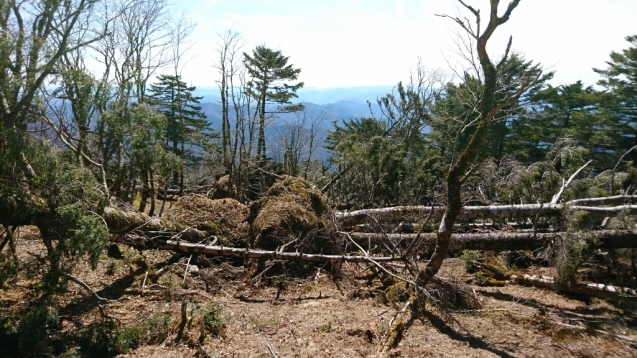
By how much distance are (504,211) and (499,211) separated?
10cm

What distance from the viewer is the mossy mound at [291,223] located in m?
7.13

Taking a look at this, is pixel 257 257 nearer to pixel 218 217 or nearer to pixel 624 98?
pixel 218 217

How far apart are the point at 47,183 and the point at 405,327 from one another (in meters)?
4.60

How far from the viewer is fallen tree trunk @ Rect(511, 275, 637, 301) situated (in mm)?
6297

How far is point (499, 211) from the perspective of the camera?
8.51 meters

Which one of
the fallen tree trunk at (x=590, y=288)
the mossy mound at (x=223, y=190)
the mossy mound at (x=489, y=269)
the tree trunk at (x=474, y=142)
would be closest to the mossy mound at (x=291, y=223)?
the tree trunk at (x=474, y=142)

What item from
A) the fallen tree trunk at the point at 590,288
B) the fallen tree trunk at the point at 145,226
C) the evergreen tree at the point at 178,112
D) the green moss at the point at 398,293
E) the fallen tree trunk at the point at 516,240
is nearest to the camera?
the fallen tree trunk at the point at 145,226

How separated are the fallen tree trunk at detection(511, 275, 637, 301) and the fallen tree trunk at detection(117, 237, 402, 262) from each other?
3030mm

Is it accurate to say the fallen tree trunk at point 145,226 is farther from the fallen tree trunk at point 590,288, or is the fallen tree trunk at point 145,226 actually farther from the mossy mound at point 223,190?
the fallen tree trunk at point 590,288

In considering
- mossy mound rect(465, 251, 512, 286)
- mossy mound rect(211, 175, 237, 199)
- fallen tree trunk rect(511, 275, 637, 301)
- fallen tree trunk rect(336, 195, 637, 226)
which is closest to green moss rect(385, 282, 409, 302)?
fallen tree trunk rect(336, 195, 637, 226)

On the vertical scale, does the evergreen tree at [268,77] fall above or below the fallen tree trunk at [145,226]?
above

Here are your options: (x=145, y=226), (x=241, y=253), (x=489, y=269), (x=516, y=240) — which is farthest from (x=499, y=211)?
(x=145, y=226)

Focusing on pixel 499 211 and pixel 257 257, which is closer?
pixel 257 257

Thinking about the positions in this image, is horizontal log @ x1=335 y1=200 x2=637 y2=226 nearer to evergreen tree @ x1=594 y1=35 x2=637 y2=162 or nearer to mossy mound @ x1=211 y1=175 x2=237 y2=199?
mossy mound @ x1=211 y1=175 x2=237 y2=199
